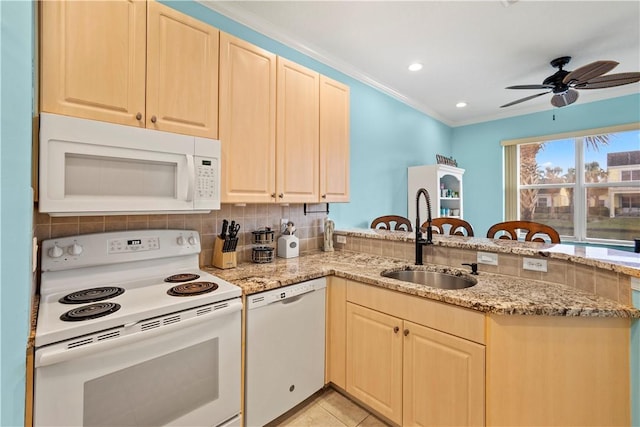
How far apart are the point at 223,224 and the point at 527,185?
4.89 m

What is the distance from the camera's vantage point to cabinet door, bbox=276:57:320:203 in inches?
80.1

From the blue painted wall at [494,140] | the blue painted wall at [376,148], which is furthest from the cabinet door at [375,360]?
the blue painted wall at [494,140]

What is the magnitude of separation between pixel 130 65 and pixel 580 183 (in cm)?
550

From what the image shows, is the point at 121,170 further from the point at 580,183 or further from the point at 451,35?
the point at 580,183

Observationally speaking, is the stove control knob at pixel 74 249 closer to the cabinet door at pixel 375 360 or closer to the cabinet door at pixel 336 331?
the cabinet door at pixel 336 331

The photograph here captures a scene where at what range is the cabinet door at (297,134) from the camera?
6.68ft

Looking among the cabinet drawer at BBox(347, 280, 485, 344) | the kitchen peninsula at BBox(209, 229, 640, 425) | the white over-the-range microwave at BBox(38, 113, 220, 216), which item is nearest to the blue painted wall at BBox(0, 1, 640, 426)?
the white over-the-range microwave at BBox(38, 113, 220, 216)

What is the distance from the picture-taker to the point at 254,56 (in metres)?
1.88

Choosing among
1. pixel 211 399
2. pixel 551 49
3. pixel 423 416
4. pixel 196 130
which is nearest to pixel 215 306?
pixel 211 399

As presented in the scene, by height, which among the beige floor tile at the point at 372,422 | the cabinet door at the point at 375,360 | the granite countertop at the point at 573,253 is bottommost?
the beige floor tile at the point at 372,422

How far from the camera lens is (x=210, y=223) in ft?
6.53

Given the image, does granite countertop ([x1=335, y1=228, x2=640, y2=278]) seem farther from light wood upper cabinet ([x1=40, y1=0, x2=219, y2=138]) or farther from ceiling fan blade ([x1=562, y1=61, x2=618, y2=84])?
light wood upper cabinet ([x1=40, y1=0, x2=219, y2=138])

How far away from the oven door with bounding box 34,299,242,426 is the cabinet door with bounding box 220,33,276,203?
758 millimetres

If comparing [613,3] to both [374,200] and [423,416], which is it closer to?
[374,200]
